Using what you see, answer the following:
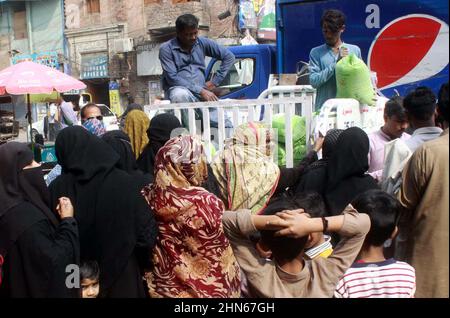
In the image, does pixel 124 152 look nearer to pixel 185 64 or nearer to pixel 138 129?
pixel 138 129

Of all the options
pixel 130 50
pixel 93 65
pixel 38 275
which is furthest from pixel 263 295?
pixel 93 65

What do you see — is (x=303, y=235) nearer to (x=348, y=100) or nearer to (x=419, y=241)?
(x=419, y=241)

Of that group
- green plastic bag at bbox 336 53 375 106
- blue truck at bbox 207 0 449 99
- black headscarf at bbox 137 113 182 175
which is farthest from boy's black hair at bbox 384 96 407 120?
black headscarf at bbox 137 113 182 175

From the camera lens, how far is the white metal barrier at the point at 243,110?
3.78m

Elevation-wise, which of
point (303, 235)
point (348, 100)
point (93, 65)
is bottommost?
point (303, 235)

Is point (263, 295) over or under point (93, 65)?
under

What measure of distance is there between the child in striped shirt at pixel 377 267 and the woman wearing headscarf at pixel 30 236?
1282 mm

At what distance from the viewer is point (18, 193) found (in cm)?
262

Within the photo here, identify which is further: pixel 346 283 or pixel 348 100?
pixel 348 100

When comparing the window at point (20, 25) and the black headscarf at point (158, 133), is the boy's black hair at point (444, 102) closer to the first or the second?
the black headscarf at point (158, 133)

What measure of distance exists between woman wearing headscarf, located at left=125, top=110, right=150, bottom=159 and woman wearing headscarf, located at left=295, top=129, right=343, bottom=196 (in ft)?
5.04

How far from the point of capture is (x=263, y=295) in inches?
88.2

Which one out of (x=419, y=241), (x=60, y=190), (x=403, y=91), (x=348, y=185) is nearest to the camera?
(x=419, y=241)

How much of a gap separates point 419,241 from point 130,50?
72.2ft
